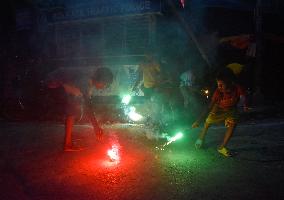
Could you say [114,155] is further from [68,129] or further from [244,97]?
[244,97]

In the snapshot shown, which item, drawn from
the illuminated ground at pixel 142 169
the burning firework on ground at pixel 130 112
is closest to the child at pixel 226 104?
the illuminated ground at pixel 142 169

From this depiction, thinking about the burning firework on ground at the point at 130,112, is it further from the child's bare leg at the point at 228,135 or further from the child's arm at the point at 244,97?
the child's bare leg at the point at 228,135

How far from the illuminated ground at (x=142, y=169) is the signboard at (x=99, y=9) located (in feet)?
25.4

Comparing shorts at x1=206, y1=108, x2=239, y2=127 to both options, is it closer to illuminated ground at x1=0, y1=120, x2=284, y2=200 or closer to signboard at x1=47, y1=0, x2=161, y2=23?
illuminated ground at x1=0, y1=120, x2=284, y2=200

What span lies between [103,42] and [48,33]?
10.9 ft

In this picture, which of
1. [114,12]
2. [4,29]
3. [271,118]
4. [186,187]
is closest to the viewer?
[186,187]

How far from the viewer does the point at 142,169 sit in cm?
623

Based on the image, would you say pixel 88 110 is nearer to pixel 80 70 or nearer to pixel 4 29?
pixel 80 70

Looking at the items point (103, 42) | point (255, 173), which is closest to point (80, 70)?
point (103, 42)

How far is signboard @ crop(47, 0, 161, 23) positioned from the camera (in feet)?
50.7

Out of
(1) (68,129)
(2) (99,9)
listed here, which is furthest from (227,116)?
(2) (99,9)

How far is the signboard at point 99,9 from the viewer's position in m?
15.4

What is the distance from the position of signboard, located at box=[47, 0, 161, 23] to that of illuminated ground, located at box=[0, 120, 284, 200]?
7742 millimetres

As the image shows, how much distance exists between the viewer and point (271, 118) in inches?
483
